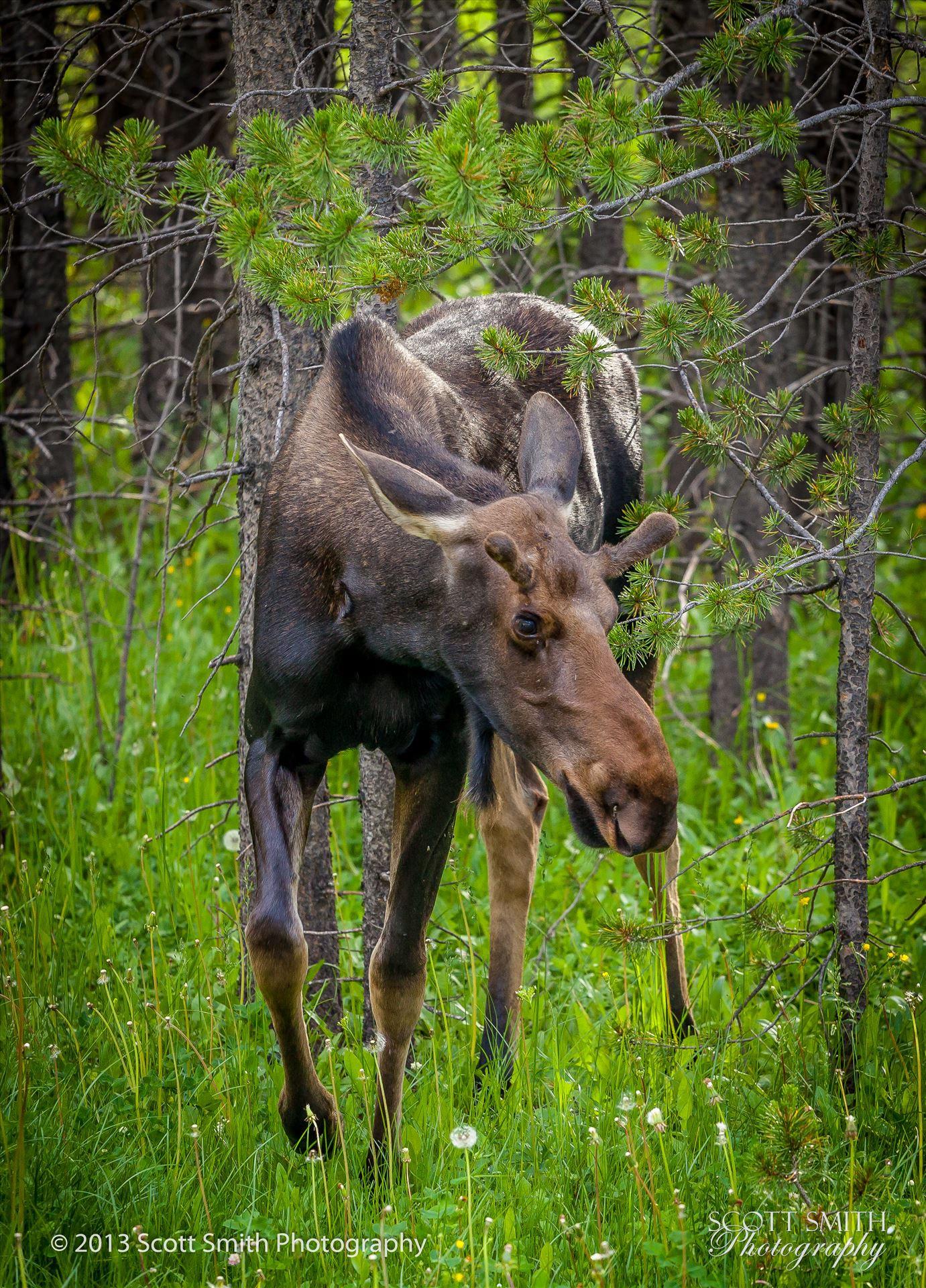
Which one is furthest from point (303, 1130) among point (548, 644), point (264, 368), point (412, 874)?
point (264, 368)

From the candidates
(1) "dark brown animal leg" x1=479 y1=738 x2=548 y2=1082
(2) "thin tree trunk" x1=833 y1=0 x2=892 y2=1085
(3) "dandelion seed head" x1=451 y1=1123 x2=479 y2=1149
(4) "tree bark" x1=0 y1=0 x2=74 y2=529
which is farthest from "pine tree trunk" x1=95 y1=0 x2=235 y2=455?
(3) "dandelion seed head" x1=451 y1=1123 x2=479 y2=1149

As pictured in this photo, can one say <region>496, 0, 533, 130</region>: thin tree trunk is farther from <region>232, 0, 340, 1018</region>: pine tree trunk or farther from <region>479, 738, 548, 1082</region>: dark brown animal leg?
<region>479, 738, 548, 1082</region>: dark brown animal leg

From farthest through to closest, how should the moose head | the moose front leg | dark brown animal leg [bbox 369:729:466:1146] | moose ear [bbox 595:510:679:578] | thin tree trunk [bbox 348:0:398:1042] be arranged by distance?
the moose front leg
thin tree trunk [bbox 348:0:398:1042]
dark brown animal leg [bbox 369:729:466:1146]
moose ear [bbox 595:510:679:578]
the moose head

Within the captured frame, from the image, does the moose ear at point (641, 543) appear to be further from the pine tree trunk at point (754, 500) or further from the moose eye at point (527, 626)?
the pine tree trunk at point (754, 500)

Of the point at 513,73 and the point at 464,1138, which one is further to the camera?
the point at 513,73

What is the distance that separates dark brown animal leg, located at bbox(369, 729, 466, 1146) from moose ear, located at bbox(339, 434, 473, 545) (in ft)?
2.80

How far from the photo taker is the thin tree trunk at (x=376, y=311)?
14.5 ft

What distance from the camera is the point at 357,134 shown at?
3318 millimetres

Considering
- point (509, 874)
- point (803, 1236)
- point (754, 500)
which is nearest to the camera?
point (803, 1236)

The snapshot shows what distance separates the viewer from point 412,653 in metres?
3.71

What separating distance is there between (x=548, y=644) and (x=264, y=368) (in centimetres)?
192

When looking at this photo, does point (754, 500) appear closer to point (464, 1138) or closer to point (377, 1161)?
point (377, 1161)

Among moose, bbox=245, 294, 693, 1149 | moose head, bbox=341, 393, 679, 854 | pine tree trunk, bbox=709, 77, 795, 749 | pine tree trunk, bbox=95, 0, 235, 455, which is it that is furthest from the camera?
pine tree trunk, bbox=95, 0, 235, 455

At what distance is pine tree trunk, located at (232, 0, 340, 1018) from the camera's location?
4.50 meters
